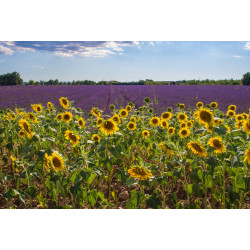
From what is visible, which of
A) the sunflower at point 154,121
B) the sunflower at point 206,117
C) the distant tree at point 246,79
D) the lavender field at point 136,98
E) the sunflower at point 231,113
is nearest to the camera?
the sunflower at point 206,117

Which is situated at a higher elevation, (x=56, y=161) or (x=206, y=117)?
(x=206, y=117)

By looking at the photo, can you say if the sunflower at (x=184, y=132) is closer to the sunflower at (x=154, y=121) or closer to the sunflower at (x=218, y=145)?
the sunflower at (x=154, y=121)

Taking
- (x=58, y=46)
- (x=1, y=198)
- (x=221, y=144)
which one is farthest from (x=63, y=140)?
(x=221, y=144)

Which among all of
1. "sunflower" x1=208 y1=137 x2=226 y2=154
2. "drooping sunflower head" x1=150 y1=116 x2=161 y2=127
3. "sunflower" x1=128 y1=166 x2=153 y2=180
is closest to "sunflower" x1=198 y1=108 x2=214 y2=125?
"sunflower" x1=208 y1=137 x2=226 y2=154

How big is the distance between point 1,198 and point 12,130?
3.46 feet

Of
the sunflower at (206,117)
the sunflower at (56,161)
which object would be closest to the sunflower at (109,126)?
the sunflower at (56,161)

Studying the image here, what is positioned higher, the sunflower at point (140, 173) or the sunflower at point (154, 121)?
the sunflower at point (154, 121)

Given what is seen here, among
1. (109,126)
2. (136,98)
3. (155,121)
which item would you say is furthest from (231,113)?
(136,98)

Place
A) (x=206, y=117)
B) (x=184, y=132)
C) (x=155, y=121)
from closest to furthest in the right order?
(x=206, y=117) < (x=184, y=132) < (x=155, y=121)

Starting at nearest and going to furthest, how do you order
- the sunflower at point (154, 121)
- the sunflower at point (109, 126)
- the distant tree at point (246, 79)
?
1. the sunflower at point (109, 126)
2. the sunflower at point (154, 121)
3. the distant tree at point (246, 79)

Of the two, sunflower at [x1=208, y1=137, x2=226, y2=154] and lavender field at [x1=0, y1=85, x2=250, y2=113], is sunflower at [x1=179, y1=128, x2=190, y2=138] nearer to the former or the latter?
sunflower at [x1=208, y1=137, x2=226, y2=154]

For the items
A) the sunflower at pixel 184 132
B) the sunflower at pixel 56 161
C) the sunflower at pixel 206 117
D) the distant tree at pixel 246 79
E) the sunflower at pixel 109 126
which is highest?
the distant tree at pixel 246 79

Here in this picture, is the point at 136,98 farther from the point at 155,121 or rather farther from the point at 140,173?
the point at 140,173

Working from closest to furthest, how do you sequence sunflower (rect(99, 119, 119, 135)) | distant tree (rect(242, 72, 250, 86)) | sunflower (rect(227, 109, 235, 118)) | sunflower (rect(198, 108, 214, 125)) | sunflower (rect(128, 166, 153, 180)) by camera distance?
sunflower (rect(128, 166, 153, 180)) → sunflower (rect(198, 108, 214, 125)) → sunflower (rect(99, 119, 119, 135)) → sunflower (rect(227, 109, 235, 118)) → distant tree (rect(242, 72, 250, 86))
